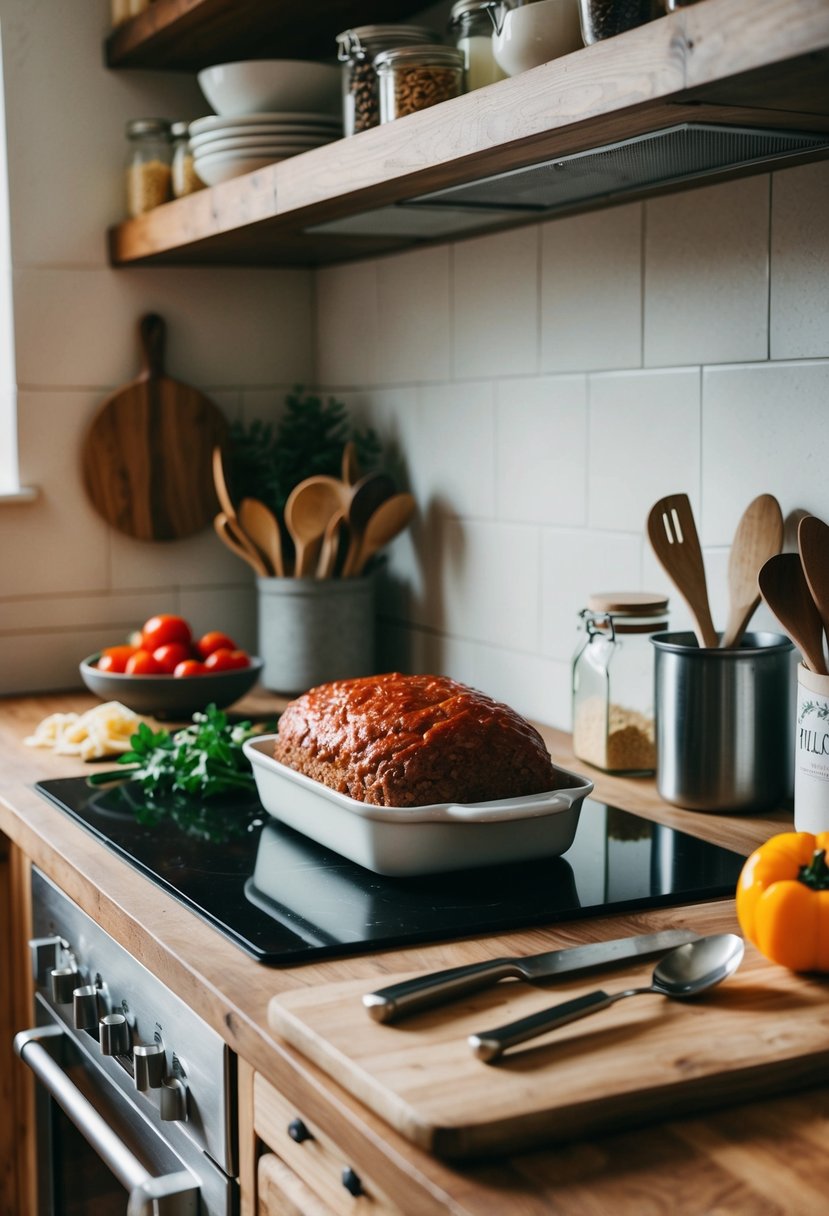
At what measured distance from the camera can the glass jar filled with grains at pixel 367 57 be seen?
1514 millimetres

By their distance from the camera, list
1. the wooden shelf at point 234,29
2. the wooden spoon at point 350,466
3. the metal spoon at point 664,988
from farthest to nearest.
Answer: the wooden spoon at point 350,466, the wooden shelf at point 234,29, the metal spoon at point 664,988

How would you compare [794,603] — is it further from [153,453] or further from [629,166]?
[153,453]

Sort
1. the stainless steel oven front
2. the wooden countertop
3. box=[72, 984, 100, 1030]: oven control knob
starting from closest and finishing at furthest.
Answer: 1. the wooden countertop
2. the stainless steel oven front
3. box=[72, 984, 100, 1030]: oven control knob

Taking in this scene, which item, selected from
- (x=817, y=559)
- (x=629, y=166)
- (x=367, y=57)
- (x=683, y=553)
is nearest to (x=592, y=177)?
(x=629, y=166)

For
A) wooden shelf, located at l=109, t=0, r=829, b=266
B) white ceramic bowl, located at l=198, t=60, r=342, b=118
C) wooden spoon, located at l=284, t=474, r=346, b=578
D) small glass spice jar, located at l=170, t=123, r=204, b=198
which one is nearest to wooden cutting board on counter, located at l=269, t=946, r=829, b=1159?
wooden shelf, located at l=109, t=0, r=829, b=266

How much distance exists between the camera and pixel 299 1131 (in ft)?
3.04

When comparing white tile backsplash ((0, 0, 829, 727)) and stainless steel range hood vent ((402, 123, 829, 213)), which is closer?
stainless steel range hood vent ((402, 123, 829, 213))

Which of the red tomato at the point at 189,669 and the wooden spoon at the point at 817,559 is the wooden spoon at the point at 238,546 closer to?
the red tomato at the point at 189,669

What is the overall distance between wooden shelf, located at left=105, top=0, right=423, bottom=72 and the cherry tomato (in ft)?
2.93

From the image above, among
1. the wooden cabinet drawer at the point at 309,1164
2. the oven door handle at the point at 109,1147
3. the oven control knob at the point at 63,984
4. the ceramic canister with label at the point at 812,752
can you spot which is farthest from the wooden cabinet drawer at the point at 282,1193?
the ceramic canister with label at the point at 812,752

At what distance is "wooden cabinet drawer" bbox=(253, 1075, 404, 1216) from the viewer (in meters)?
0.85

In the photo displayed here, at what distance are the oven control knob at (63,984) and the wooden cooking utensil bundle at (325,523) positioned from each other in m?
0.85

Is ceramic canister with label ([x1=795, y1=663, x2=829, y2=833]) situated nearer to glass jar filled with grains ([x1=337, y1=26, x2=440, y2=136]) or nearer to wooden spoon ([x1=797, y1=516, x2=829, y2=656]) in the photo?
wooden spoon ([x1=797, y1=516, x2=829, y2=656])

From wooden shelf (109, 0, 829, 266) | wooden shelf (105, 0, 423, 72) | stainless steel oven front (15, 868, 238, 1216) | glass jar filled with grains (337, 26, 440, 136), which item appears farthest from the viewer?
wooden shelf (105, 0, 423, 72)
